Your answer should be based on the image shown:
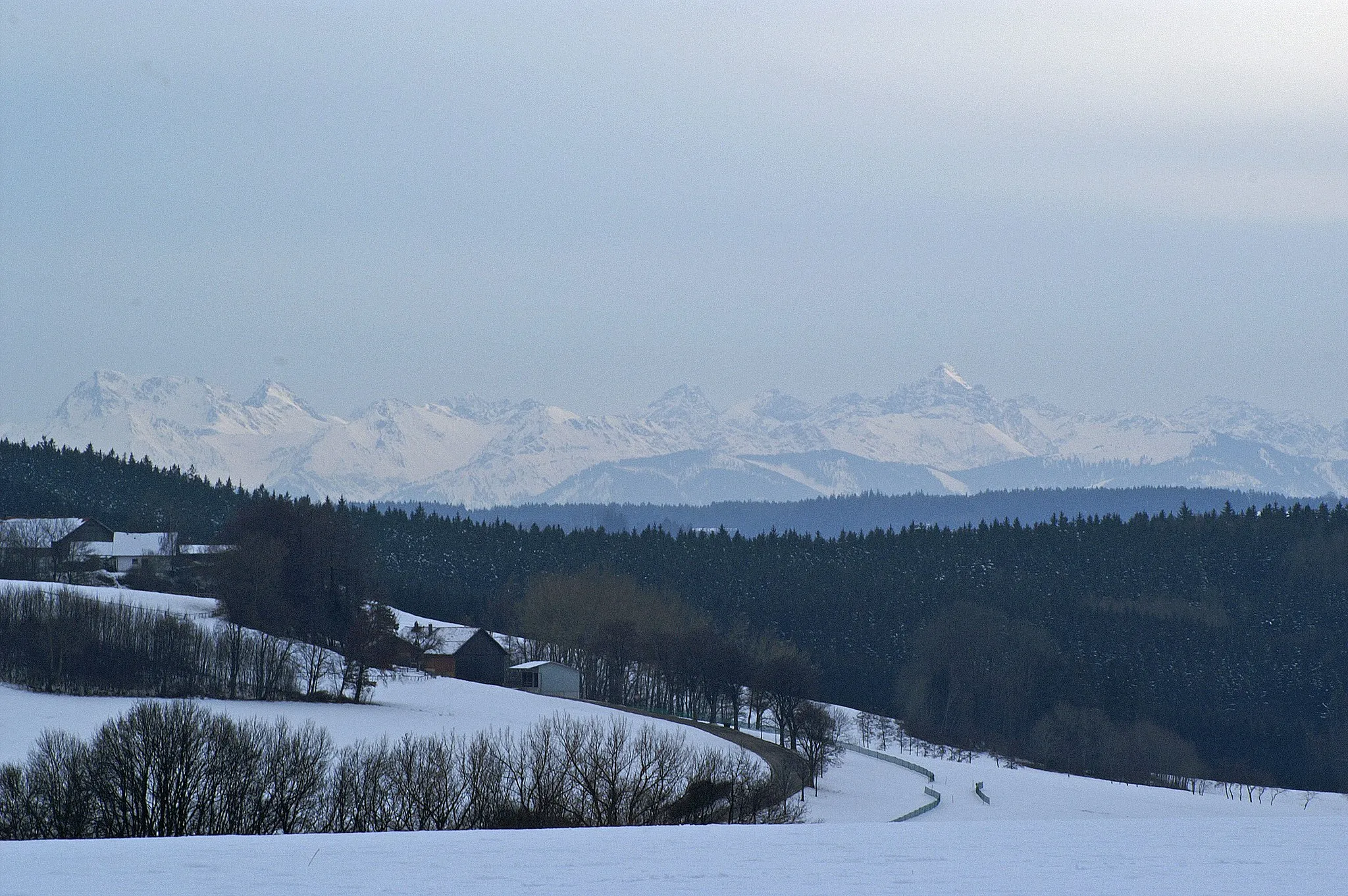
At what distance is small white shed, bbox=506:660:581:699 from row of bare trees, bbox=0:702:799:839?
54.8 meters

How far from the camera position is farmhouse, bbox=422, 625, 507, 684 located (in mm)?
97188

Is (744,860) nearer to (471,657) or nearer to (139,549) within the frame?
(471,657)

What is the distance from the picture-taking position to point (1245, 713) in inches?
4665

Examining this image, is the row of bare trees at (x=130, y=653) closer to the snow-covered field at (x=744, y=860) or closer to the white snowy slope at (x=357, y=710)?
the white snowy slope at (x=357, y=710)

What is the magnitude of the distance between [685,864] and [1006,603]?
12000cm

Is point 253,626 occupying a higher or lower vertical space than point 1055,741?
higher

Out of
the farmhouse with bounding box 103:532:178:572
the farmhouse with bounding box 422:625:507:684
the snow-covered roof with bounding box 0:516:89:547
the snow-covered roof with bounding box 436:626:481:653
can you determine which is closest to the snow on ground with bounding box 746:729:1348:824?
the farmhouse with bounding box 422:625:507:684

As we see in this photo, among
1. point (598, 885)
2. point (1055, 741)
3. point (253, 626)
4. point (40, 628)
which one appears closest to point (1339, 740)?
point (1055, 741)

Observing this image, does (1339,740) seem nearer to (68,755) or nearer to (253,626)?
(253,626)

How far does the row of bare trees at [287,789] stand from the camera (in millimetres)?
33969

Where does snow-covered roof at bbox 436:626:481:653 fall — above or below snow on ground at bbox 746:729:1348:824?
above

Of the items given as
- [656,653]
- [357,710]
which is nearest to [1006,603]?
[656,653]

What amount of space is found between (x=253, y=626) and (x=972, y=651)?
65.9 m

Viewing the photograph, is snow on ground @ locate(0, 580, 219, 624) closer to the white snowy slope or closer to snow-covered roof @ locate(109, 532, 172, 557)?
the white snowy slope
